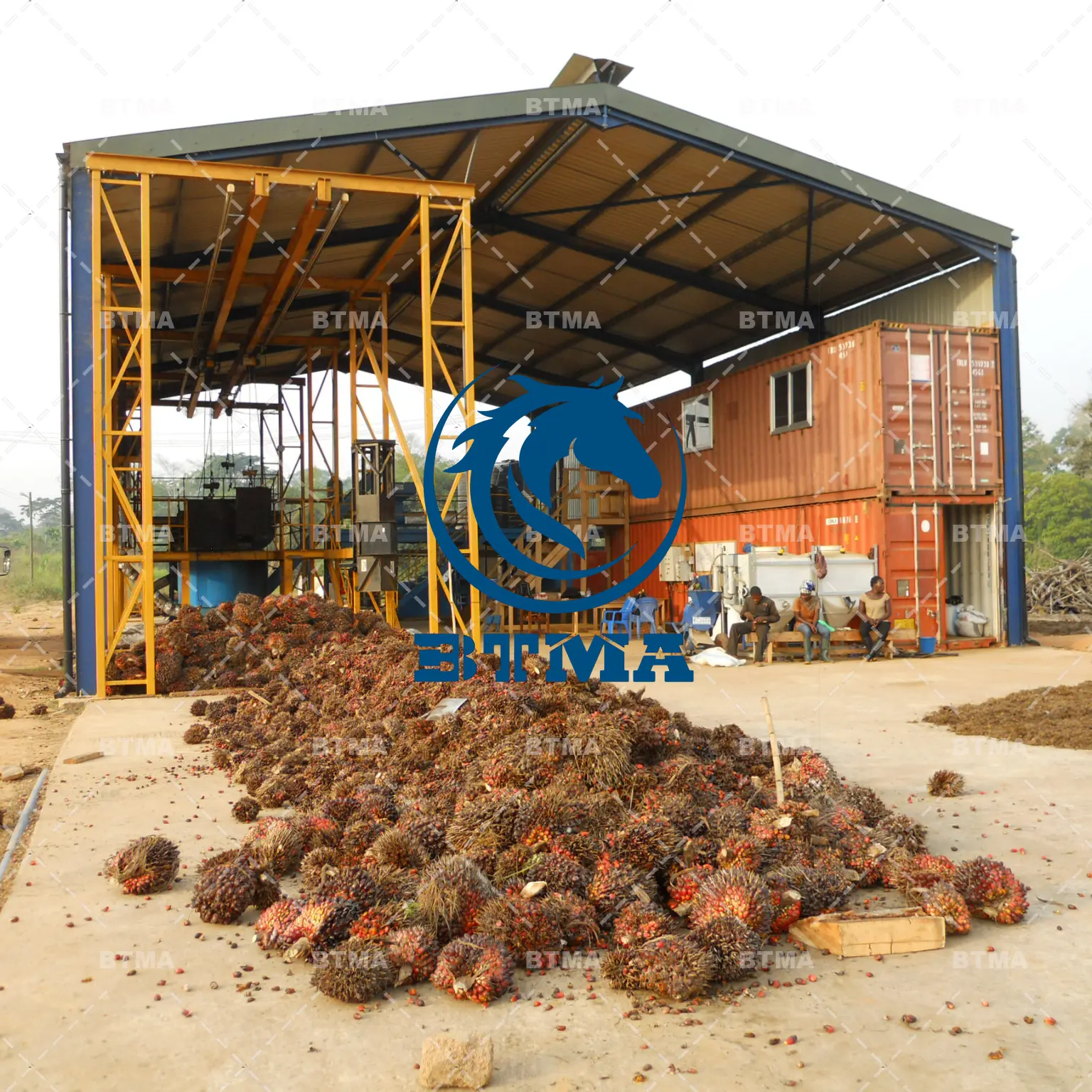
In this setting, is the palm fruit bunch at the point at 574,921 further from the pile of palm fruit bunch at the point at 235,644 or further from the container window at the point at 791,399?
the container window at the point at 791,399

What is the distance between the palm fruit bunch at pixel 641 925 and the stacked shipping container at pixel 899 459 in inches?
503

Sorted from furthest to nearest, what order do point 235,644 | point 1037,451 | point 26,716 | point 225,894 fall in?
point 1037,451 → point 235,644 → point 26,716 → point 225,894

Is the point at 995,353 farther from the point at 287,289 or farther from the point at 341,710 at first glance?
the point at 341,710

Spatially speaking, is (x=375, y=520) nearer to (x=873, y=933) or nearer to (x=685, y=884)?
(x=685, y=884)

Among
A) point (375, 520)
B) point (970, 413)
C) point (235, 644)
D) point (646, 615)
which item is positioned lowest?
point (646, 615)

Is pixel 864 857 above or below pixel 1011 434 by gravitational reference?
below

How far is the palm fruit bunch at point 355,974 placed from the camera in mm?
3473

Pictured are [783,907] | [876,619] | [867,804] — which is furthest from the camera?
[876,619]

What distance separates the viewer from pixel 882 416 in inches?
617

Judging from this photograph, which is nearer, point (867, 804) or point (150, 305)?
point (867, 804)

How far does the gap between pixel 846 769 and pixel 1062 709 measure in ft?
11.0

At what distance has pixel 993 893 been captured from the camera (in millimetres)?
4215

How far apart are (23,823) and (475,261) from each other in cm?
1578

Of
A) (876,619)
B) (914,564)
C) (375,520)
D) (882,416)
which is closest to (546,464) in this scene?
(375,520)
